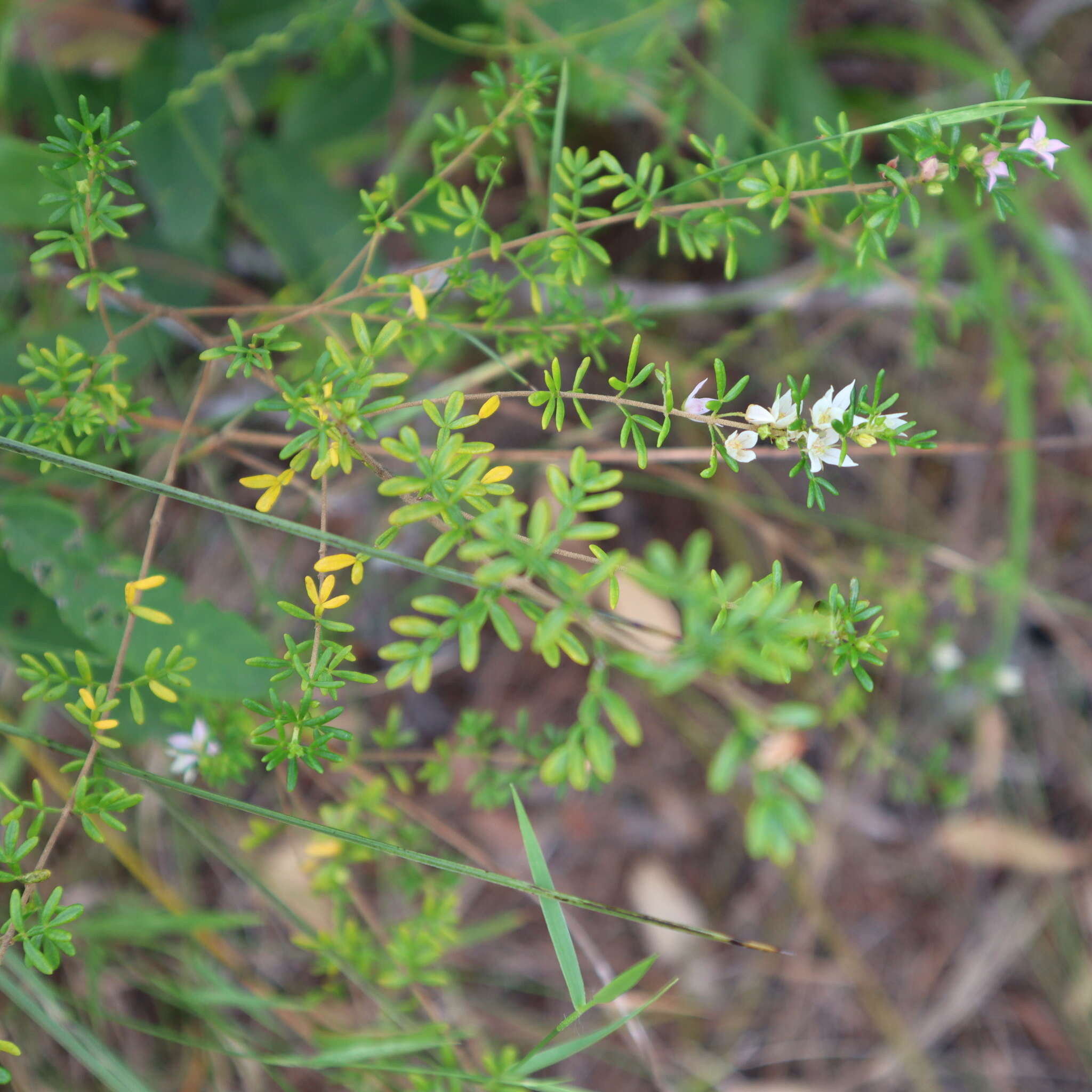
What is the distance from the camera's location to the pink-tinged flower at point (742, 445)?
3.51 feet

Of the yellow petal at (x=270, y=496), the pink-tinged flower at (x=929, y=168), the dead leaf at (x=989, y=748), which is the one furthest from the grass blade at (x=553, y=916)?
the dead leaf at (x=989, y=748)

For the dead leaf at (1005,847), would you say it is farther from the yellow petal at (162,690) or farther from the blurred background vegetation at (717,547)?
the yellow petal at (162,690)

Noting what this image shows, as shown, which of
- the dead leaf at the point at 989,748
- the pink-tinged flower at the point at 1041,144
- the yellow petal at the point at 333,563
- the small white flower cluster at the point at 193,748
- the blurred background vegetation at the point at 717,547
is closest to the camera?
the yellow petal at the point at 333,563

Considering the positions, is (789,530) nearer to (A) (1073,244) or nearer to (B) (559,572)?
(A) (1073,244)

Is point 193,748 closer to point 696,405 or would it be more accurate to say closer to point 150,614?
point 150,614

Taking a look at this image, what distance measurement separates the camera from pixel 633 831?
266cm

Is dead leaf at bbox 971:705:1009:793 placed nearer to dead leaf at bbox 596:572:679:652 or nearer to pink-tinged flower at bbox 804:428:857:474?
dead leaf at bbox 596:572:679:652

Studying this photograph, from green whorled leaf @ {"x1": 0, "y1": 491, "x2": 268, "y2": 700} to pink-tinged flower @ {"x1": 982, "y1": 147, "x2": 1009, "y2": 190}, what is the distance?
1300 millimetres

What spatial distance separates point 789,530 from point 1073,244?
1.31m

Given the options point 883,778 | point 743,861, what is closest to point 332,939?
point 743,861

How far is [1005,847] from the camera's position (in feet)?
8.80

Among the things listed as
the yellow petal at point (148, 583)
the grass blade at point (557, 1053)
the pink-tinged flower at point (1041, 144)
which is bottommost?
the grass blade at point (557, 1053)

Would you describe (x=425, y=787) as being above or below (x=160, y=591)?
below

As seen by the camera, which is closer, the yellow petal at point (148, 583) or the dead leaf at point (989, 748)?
the yellow petal at point (148, 583)
